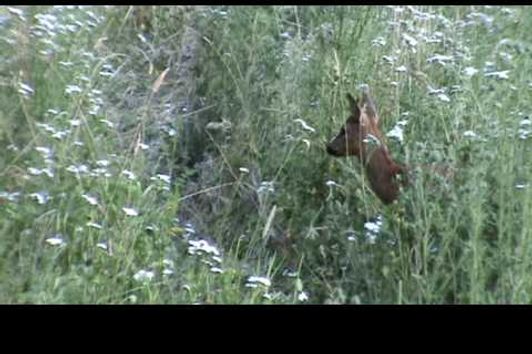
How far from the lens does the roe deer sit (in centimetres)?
414

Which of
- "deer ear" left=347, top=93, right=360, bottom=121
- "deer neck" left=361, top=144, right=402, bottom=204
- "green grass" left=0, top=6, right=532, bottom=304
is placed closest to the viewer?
"green grass" left=0, top=6, right=532, bottom=304

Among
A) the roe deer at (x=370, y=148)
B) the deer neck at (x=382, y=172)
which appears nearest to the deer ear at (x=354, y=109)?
the roe deer at (x=370, y=148)

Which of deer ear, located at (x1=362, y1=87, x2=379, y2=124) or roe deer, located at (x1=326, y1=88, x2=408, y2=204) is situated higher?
deer ear, located at (x1=362, y1=87, x2=379, y2=124)

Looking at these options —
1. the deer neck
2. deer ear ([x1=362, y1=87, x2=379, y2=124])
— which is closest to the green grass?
the deer neck

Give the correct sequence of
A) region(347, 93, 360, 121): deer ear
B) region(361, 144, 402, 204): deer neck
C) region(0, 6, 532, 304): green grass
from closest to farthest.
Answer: region(0, 6, 532, 304): green grass, region(361, 144, 402, 204): deer neck, region(347, 93, 360, 121): deer ear

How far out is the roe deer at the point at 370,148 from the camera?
4145 millimetres

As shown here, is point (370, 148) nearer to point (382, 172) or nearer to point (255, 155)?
point (382, 172)

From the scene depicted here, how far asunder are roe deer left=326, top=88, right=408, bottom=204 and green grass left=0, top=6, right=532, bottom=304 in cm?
8

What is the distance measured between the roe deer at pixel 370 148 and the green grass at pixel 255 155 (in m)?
0.08

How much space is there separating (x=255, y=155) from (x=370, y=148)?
27.4 inches

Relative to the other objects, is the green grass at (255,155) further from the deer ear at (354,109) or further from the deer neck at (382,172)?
the deer ear at (354,109)

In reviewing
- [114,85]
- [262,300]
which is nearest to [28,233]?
[262,300]

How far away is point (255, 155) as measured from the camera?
15.3 ft

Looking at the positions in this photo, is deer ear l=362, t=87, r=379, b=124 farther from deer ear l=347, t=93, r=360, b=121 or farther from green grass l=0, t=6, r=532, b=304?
green grass l=0, t=6, r=532, b=304
